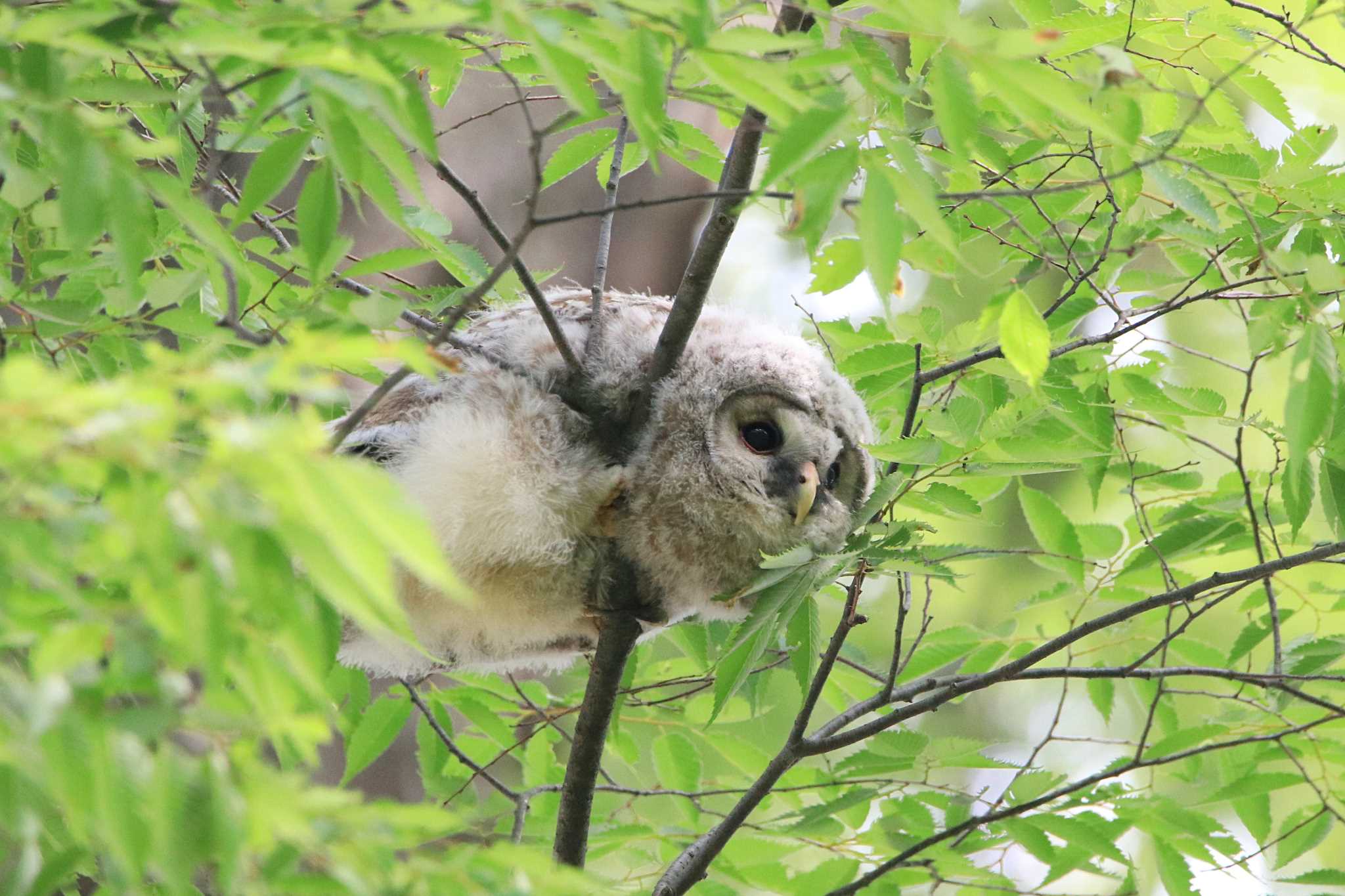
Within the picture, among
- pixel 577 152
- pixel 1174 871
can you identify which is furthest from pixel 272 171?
pixel 1174 871

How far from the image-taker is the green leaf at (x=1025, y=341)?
175 cm

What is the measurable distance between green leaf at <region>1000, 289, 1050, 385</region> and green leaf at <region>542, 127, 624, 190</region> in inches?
41.7

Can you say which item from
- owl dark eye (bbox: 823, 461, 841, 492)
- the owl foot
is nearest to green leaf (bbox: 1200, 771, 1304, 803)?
owl dark eye (bbox: 823, 461, 841, 492)

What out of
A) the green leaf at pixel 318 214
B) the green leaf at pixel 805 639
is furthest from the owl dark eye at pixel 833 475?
the green leaf at pixel 318 214

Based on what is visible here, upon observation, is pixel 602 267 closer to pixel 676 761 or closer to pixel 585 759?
pixel 585 759

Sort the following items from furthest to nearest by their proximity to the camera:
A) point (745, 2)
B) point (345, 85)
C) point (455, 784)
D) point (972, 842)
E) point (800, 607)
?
point (455, 784), point (972, 842), point (800, 607), point (745, 2), point (345, 85)

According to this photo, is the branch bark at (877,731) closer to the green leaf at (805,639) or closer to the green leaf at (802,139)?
the green leaf at (805,639)

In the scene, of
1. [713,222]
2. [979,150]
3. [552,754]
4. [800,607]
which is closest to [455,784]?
[552,754]

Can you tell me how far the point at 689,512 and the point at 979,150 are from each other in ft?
2.88

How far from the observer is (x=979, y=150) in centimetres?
229

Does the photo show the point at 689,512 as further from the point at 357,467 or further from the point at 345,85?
the point at 357,467

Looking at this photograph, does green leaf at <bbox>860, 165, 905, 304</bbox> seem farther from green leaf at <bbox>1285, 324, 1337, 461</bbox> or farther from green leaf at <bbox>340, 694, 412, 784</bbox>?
green leaf at <bbox>340, 694, 412, 784</bbox>

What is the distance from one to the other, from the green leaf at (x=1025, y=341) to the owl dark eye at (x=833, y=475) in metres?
0.78

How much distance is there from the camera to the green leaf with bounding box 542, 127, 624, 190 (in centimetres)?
249
